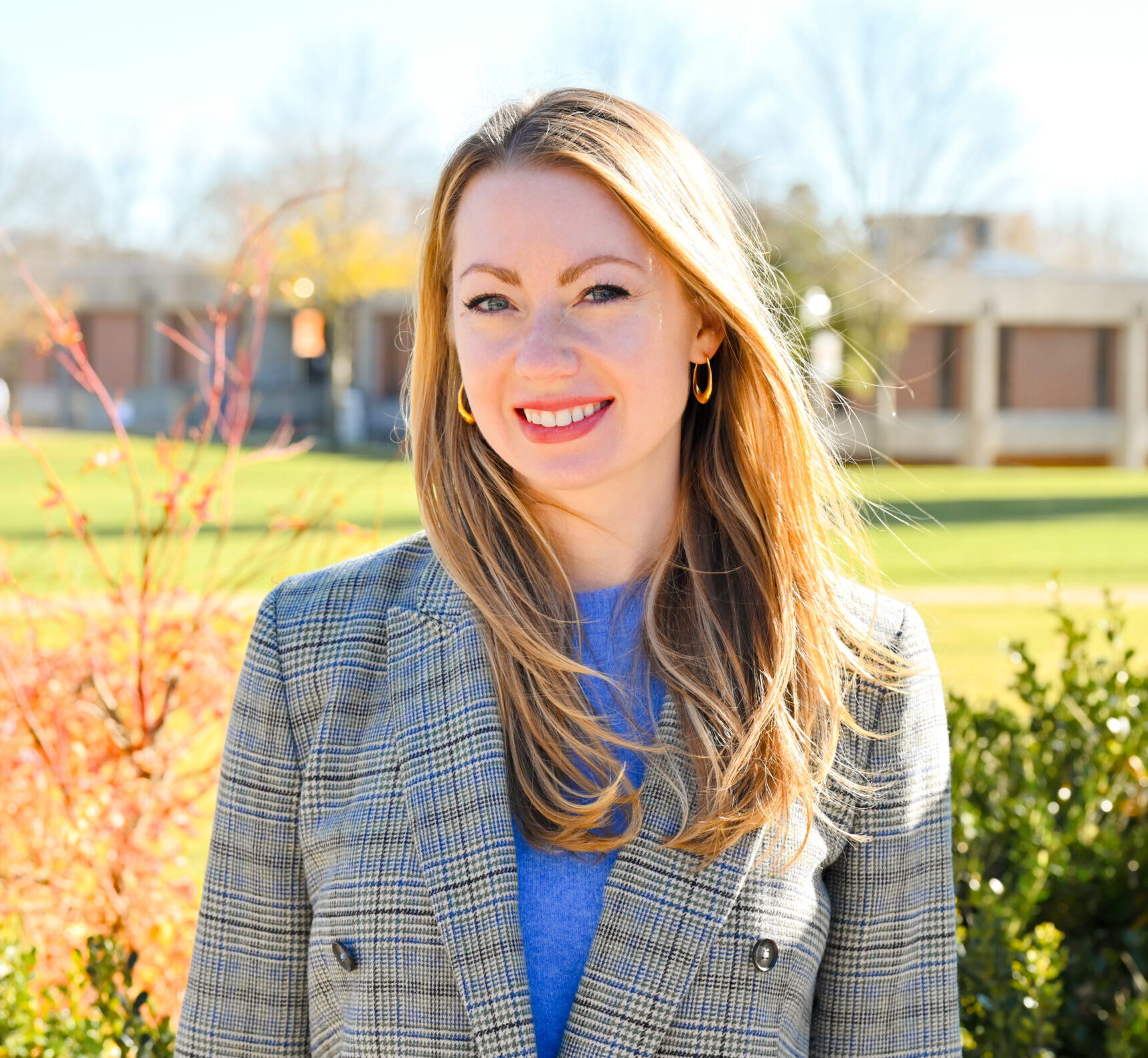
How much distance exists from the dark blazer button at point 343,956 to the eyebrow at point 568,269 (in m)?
0.90

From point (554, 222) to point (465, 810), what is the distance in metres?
0.79

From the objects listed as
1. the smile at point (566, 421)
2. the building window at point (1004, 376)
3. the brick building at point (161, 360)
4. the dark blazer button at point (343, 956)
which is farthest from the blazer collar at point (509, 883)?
the building window at point (1004, 376)

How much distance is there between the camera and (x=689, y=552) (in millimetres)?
1955

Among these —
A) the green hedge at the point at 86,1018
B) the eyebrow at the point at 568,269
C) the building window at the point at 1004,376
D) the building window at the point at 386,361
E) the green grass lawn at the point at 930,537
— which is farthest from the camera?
the building window at the point at 386,361

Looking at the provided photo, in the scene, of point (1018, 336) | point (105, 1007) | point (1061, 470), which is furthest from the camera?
point (1018, 336)

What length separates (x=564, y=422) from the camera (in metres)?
1.77

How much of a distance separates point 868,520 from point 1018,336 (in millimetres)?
45389

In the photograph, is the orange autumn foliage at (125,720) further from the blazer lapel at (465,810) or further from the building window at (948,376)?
the building window at (948,376)

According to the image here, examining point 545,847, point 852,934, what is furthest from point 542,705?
point 852,934

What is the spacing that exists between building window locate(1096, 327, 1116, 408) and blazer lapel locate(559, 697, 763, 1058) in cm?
4702

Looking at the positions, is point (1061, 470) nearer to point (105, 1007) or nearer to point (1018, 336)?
point (1018, 336)

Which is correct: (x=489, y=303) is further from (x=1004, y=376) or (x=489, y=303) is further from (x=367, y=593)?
(x=1004, y=376)

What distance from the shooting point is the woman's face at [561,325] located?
5.69 feet

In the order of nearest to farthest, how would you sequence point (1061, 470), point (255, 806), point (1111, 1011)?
point (255, 806) → point (1111, 1011) → point (1061, 470)
